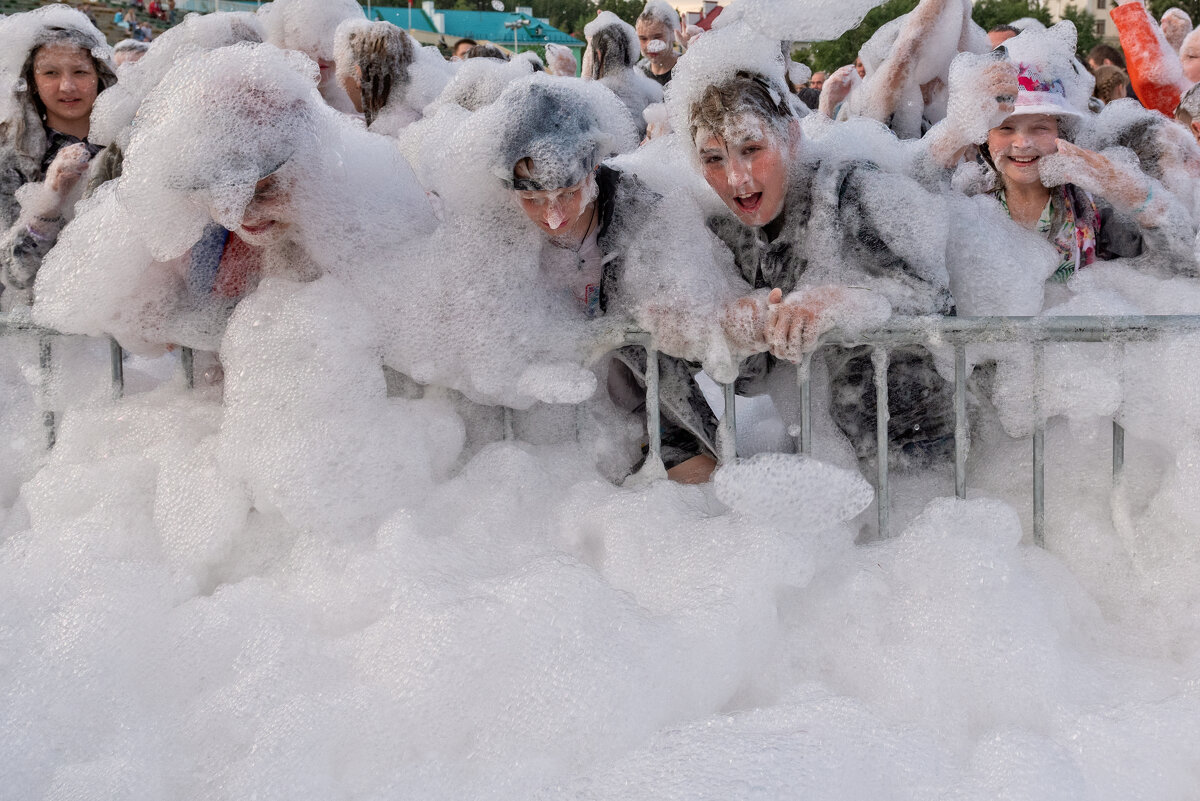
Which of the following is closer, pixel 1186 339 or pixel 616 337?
pixel 1186 339

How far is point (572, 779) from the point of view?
1940mm

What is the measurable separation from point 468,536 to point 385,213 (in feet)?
2.87

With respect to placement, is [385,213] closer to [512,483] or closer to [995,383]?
[512,483]

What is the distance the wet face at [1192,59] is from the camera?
5.00 meters

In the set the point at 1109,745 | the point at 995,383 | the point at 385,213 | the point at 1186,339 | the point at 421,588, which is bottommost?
the point at 1109,745

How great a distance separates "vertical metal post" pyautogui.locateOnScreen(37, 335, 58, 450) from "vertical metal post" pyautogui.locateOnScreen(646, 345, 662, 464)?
1546mm

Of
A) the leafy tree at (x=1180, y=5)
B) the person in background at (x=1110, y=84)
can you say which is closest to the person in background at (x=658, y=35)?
the person in background at (x=1110, y=84)

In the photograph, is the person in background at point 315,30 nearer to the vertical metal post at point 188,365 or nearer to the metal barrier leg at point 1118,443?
the vertical metal post at point 188,365

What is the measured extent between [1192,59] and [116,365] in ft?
16.4

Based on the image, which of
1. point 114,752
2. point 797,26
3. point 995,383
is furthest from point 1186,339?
point 114,752

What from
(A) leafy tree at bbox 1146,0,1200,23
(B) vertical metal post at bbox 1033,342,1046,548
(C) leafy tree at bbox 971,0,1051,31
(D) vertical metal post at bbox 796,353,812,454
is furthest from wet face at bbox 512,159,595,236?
(A) leafy tree at bbox 1146,0,1200,23

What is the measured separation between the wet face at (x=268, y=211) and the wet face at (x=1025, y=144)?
1.93 meters

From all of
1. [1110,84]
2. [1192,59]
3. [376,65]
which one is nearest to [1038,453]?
[376,65]

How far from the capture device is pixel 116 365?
2.67 meters
